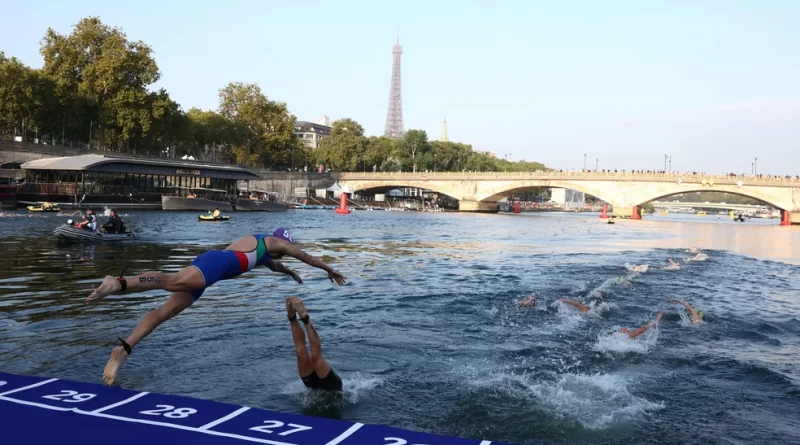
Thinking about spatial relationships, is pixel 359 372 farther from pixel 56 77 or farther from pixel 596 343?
pixel 56 77

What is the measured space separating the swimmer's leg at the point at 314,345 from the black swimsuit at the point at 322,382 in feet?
0.19

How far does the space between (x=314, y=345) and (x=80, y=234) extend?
2500cm

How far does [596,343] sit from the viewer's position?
1309 cm

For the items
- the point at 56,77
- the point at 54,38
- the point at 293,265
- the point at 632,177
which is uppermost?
the point at 54,38

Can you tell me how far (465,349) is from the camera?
12.4 meters

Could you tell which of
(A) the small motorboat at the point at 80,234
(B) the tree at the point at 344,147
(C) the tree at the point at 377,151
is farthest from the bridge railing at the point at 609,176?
(A) the small motorboat at the point at 80,234

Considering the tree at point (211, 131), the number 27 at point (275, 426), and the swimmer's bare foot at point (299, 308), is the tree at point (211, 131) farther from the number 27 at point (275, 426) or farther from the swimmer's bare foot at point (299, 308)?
the number 27 at point (275, 426)

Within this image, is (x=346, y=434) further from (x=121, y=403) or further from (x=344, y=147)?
(x=344, y=147)

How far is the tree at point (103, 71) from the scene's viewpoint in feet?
259

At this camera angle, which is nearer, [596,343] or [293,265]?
[596,343]

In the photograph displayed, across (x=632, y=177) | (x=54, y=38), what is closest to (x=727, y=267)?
(x=632, y=177)

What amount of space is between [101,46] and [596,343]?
272 ft

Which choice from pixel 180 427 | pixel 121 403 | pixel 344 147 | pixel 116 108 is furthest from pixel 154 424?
pixel 344 147

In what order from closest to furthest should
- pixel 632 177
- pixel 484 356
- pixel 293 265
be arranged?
pixel 484 356, pixel 293 265, pixel 632 177
